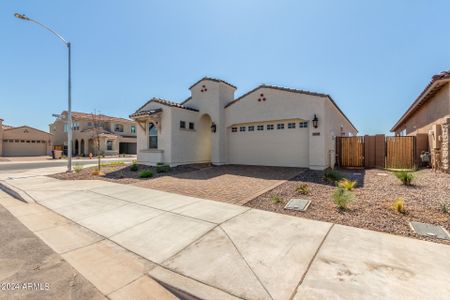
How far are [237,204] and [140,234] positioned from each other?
2754 mm

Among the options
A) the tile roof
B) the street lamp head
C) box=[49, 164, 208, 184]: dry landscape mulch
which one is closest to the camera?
box=[49, 164, 208, 184]: dry landscape mulch

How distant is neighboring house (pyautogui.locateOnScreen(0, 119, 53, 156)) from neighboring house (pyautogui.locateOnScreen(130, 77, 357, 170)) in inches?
1152

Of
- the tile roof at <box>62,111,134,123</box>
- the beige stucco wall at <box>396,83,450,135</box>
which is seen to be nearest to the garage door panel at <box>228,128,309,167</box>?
the beige stucco wall at <box>396,83,450,135</box>

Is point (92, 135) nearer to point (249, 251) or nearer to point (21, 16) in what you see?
point (21, 16)

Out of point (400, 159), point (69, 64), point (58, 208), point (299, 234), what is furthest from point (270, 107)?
point (69, 64)

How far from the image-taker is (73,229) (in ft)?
15.2

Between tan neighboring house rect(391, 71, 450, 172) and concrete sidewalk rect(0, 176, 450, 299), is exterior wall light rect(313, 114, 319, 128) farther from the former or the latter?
concrete sidewalk rect(0, 176, 450, 299)

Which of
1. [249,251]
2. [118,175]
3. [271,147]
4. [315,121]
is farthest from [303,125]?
[118,175]

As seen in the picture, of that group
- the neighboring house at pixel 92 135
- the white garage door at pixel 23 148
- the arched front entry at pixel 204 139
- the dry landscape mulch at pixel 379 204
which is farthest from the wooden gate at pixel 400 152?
the white garage door at pixel 23 148

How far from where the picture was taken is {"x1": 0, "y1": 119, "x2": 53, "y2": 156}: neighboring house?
31356mm

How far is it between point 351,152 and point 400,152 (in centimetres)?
267

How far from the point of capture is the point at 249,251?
348 centimetres

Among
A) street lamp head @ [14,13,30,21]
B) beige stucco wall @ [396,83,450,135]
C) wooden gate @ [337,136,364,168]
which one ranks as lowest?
wooden gate @ [337,136,364,168]

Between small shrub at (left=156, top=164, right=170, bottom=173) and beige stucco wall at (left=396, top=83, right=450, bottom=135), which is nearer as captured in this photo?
beige stucco wall at (left=396, top=83, right=450, bottom=135)
